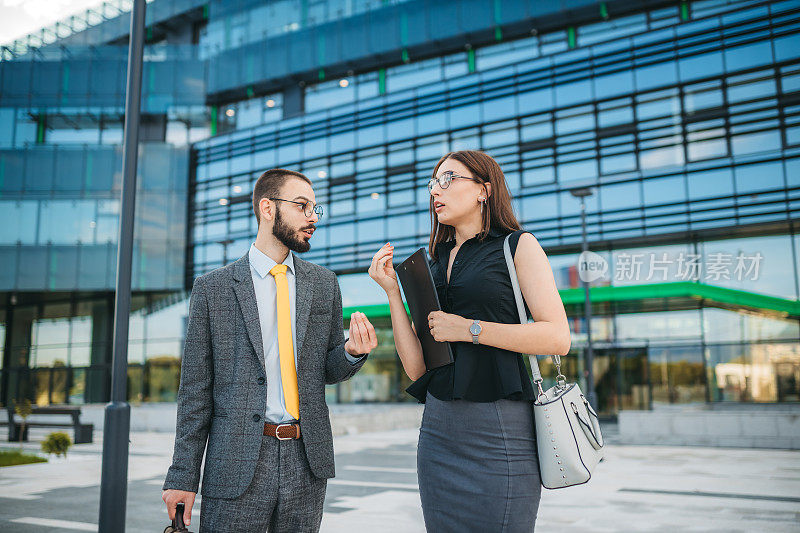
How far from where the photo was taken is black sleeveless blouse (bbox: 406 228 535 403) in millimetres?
2400

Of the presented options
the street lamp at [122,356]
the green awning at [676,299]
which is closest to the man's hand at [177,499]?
the street lamp at [122,356]

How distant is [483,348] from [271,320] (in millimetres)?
992

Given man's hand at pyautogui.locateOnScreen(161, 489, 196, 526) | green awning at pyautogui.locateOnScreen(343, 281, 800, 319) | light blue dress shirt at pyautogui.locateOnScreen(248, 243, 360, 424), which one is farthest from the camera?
green awning at pyautogui.locateOnScreen(343, 281, 800, 319)

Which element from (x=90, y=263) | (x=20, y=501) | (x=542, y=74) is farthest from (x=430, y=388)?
(x=90, y=263)

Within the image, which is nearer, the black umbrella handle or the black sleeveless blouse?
the black sleeveless blouse

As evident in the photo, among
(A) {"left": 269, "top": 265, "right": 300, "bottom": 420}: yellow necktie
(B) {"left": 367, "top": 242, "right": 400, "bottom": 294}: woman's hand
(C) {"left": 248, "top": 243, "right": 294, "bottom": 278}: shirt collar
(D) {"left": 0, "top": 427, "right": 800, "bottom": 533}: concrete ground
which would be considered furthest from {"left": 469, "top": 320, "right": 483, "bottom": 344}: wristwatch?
(D) {"left": 0, "top": 427, "right": 800, "bottom": 533}: concrete ground

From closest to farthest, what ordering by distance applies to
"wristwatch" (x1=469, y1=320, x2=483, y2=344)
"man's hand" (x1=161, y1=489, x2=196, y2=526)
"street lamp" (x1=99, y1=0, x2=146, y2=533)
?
"wristwatch" (x1=469, y1=320, x2=483, y2=344), "man's hand" (x1=161, y1=489, x2=196, y2=526), "street lamp" (x1=99, y1=0, x2=146, y2=533)

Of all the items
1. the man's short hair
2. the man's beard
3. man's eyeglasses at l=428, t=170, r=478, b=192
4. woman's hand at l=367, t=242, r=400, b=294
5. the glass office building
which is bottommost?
woman's hand at l=367, t=242, r=400, b=294

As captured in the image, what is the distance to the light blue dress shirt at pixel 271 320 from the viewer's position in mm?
2763

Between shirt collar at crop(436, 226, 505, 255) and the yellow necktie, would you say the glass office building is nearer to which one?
shirt collar at crop(436, 226, 505, 255)

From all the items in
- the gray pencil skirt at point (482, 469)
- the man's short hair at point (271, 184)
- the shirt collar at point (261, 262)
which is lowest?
the gray pencil skirt at point (482, 469)

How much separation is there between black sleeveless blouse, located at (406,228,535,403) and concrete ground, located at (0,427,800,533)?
17.0 ft

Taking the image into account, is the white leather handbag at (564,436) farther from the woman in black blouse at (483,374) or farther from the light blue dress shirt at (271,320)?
the light blue dress shirt at (271,320)

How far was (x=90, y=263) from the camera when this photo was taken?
30547 millimetres
